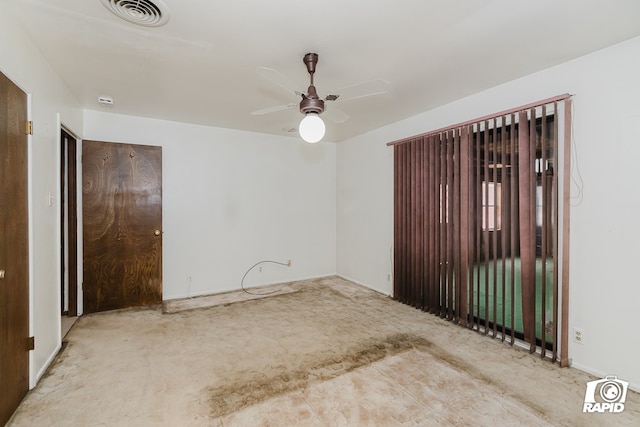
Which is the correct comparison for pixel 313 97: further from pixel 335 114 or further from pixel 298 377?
pixel 298 377

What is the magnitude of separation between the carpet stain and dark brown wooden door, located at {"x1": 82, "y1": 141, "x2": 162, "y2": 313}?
240 cm

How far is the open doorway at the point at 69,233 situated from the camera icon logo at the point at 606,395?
4.90 m

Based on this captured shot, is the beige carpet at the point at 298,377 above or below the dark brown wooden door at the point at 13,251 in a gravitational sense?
below

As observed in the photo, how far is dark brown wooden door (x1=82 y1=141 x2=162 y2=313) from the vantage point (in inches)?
145

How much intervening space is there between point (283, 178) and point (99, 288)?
9.74 ft

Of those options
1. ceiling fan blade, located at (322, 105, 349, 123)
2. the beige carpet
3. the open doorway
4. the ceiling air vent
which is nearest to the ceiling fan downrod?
ceiling fan blade, located at (322, 105, 349, 123)

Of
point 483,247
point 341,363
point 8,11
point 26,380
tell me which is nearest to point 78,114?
point 8,11

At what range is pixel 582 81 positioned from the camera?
241cm

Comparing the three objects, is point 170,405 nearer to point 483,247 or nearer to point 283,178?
point 483,247

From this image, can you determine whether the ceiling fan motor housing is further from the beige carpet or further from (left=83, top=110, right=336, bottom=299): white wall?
(left=83, top=110, right=336, bottom=299): white wall

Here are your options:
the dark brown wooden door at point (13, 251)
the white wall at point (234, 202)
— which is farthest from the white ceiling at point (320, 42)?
the white wall at point (234, 202)

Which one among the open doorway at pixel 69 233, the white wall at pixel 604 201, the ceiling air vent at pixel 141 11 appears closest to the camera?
the ceiling air vent at pixel 141 11

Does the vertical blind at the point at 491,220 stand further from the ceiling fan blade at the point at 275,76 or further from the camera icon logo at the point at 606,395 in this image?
the ceiling fan blade at the point at 275,76

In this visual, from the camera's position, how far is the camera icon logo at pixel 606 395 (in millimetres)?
1964
